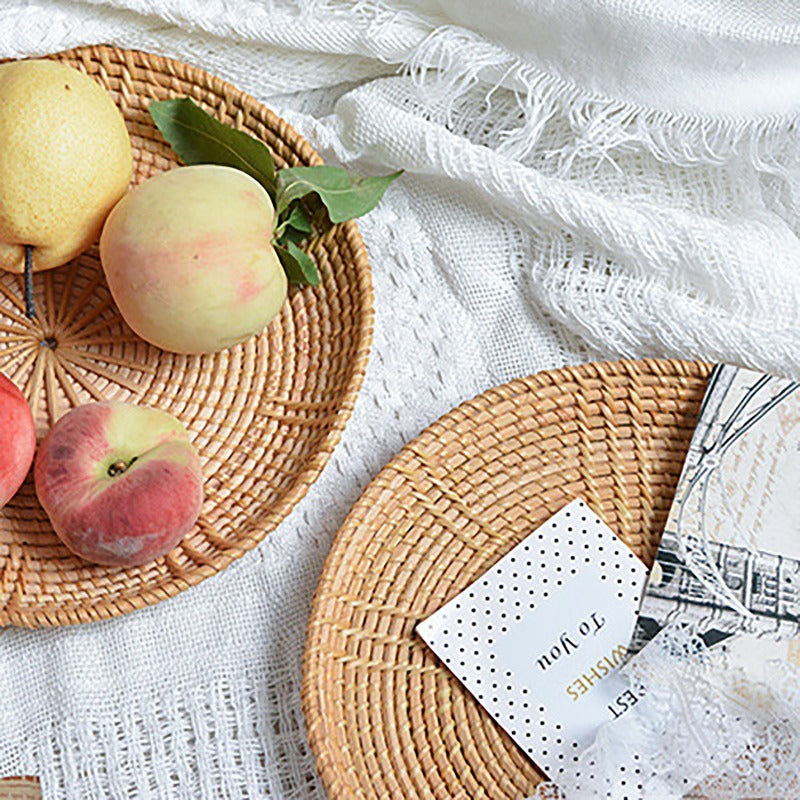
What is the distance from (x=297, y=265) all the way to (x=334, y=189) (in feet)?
0.18

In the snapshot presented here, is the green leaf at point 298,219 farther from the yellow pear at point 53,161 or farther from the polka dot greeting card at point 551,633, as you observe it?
the polka dot greeting card at point 551,633

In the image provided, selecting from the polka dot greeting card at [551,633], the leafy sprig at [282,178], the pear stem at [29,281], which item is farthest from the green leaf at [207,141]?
the polka dot greeting card at [551,633]

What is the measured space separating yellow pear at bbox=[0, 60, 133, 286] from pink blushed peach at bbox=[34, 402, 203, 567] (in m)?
0.09

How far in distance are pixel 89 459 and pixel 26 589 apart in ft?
0.30

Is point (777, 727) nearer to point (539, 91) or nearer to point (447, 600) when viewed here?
point (447, 600)

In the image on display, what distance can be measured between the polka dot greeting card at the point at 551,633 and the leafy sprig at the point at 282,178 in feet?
0.74

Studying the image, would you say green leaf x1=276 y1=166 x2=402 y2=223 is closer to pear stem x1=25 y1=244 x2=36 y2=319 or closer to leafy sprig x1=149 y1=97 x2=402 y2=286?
leafy sprig x1=149 y1=97 x2=402 y2=286

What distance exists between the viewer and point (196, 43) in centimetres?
75

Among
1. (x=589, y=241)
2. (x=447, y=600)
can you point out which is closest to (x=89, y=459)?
(x=447, y=600)

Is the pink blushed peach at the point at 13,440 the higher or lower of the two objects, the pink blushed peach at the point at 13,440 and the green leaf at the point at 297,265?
the lower

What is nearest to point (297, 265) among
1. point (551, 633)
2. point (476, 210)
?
point (476, 210)

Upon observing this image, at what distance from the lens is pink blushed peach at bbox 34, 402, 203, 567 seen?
0.60 metres

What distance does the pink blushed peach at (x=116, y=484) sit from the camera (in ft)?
1.96

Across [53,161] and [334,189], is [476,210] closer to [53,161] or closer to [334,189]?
[334,189]
